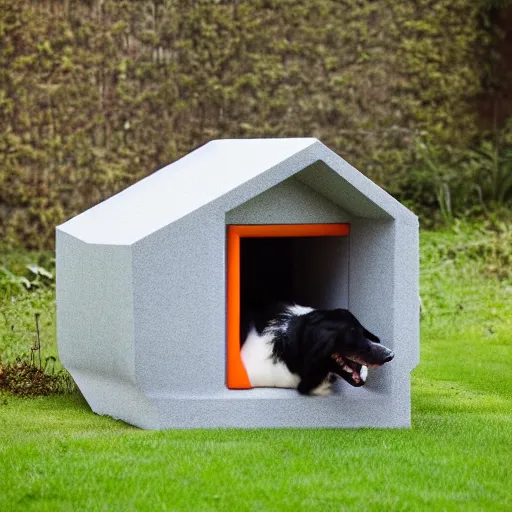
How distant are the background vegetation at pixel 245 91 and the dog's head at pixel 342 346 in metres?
7.56

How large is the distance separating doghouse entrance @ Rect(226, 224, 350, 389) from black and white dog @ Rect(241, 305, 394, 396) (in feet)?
0.57

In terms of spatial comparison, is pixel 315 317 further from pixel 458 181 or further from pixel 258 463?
pixel 458 181

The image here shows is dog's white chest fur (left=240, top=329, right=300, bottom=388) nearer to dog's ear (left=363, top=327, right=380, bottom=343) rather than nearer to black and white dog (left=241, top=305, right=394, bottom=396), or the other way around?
black and white dog (left=241, top=305, right=394, bottom=396)

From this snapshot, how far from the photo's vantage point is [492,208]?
14.3 metres

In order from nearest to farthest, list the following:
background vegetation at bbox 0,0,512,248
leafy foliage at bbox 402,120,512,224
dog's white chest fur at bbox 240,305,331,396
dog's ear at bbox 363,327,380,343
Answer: dog's ear at bbox 363,327,380,343
dog's white chest fur at bbox 240,305,331,396
background vegetation at bbox 0,0,512,248
leafy foliage at bbox 402,120,512,224

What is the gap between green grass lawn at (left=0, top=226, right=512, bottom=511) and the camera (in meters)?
4.75

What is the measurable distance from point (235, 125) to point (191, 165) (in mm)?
6572

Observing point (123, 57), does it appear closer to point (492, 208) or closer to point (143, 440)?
point (492, 208)

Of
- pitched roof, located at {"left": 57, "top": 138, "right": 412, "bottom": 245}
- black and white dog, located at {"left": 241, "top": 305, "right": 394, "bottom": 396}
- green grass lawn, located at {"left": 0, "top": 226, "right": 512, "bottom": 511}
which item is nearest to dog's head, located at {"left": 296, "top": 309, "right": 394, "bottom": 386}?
black and white dog, located at {"left": 241, "top": 305, "right": 394, "bottom": 396}

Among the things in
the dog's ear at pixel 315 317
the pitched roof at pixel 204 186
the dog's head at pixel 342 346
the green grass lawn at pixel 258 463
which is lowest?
the green grass lawn at pixel 258 463

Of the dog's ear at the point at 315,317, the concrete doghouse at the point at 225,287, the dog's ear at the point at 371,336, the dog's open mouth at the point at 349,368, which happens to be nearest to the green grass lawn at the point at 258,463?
the concrete doghouse at the point at 225,287

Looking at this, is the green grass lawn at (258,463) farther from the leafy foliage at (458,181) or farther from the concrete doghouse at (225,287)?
the leafy foliage at (458,181)

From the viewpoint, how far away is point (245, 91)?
1413cm

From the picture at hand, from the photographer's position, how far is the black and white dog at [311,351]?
6.24 meters
